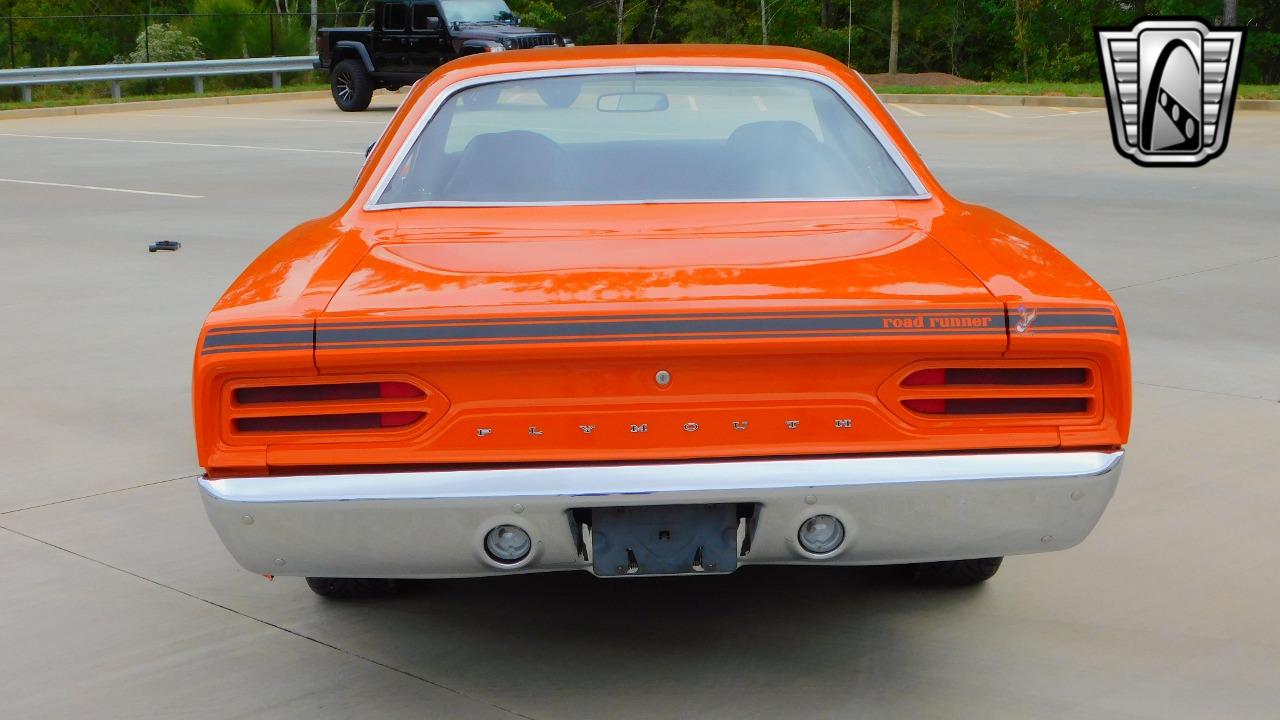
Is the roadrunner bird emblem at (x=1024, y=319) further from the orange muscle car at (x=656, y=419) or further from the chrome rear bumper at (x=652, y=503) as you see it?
the chrome rear bumper at (x=652, y=503)

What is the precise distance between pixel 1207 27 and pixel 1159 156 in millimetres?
20338

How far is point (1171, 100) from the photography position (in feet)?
68.8

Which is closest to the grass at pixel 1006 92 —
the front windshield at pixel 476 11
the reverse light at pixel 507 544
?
the front windshield at pixel 476 11

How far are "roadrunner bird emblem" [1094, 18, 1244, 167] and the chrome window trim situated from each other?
12173 millimetres

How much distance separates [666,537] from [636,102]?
1.75 m

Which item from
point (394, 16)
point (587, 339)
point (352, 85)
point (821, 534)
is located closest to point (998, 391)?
point (821, 534)

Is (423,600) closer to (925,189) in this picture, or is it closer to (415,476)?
(415,476)

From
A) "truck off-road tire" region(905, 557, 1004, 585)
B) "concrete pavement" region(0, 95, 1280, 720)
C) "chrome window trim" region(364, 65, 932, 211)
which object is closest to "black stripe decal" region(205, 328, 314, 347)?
"concrete pavement" region(0, 95, 1280, 720)

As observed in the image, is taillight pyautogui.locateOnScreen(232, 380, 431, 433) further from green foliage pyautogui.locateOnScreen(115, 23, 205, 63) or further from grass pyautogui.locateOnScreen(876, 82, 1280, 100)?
green foliage pyautogui.locateOnScreen(115, 23, 205, 63)

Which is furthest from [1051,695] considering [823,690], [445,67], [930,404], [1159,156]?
[1159,156]

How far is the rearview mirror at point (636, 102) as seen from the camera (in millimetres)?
4480

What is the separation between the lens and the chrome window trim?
409cm

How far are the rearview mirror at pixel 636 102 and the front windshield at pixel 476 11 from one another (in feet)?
70.9

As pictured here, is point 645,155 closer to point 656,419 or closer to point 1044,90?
point 656,419
